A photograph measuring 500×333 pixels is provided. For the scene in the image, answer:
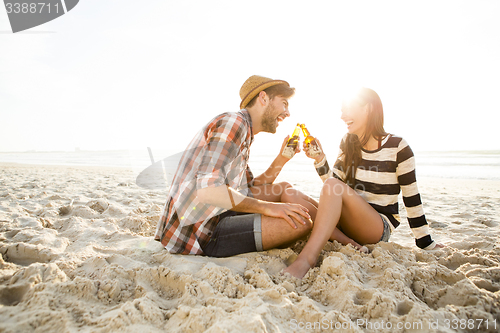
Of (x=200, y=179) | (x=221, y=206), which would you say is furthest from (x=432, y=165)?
(x=200, y=179)

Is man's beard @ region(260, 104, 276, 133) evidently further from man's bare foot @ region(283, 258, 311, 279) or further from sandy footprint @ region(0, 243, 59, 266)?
sandy footprint @ region(0, 243, 59, 266)

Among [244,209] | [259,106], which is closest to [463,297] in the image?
[244,209]

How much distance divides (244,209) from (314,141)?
4.54ft

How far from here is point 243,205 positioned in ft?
6.53

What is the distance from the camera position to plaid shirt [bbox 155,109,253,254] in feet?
6.29

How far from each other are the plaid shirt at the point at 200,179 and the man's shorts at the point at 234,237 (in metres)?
0.06

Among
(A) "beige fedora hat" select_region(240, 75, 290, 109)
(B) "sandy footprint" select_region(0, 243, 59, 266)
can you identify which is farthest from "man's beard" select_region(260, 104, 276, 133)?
(B) "sandy footprint" select_region(0, 243, 59, 266)

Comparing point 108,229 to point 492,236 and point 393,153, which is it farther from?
point 492,236

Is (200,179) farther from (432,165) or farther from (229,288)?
(432,165)

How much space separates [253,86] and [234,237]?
4.66 feet

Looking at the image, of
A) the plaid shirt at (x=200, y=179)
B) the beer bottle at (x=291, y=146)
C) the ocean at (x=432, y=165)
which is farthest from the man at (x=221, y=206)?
the ocean at (x=432, y=165)

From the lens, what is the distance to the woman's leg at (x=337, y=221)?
78.9 inches

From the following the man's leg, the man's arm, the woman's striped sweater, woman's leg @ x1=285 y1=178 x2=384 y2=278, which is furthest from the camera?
the woman's striped sweater

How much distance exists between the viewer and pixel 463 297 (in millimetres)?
1510
